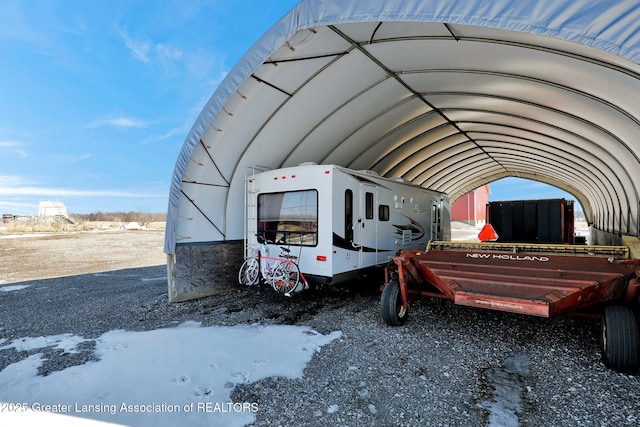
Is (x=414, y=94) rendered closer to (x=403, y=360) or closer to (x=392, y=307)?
(x=392, y=307)

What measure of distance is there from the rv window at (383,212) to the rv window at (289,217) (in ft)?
6.19

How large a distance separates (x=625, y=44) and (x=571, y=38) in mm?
369

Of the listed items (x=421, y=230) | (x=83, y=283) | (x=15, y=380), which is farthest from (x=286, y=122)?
(x=83, y=283)

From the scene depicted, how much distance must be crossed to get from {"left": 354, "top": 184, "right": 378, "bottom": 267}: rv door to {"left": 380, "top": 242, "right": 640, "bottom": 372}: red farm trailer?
1559mm

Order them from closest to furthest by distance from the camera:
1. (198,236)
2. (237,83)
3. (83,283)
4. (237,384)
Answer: (237,384) < (237,83) < (198,236) < (83,283)

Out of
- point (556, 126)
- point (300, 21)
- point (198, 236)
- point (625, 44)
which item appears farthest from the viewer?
point (556, 126)

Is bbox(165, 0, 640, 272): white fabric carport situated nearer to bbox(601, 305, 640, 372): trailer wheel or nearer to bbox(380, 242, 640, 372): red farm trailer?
bbox(380, 242, 640, 372): red farm trailer

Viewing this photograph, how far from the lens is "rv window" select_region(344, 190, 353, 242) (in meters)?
6.35

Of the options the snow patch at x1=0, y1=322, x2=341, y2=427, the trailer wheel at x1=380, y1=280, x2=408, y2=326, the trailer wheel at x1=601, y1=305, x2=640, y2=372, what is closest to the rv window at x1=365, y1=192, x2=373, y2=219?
the trailer wheel at x1=380, y1=280, x2=408, y2=326

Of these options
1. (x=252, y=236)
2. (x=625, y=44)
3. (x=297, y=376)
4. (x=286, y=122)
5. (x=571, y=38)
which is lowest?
(x=297, y=376)

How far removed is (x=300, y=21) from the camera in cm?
431

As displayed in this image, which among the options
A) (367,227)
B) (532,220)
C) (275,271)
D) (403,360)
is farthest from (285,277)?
(532,220)

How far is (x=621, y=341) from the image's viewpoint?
140 inches

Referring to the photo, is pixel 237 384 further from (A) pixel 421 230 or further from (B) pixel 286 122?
(A) pixel 421 230
